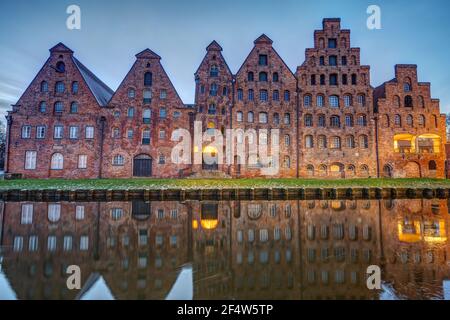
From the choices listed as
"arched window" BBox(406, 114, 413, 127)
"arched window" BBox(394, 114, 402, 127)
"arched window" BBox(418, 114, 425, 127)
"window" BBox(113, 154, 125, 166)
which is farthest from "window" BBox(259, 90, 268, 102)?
"arched window" BBox(418, 114, 425, 127)

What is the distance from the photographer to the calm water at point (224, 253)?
14.8 ft

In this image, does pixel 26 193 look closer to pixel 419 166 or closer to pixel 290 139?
pixel 290 139

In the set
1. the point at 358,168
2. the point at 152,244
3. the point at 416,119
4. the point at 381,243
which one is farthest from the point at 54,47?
the point at 416,119

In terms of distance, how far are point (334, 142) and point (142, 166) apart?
23313mm

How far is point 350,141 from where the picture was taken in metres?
30.1

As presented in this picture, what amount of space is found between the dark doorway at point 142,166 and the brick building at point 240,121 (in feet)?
0.37

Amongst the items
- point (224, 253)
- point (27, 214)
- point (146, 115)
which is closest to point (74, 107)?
point (146, 115)

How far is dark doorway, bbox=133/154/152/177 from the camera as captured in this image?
93.1ft

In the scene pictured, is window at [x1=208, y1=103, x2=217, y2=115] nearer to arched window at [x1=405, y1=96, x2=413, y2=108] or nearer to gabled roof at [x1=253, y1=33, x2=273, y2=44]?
gabled roof at [x1=253, y1=33, x2=273, y2=44]

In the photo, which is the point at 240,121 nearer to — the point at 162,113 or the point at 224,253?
the point at 162,113

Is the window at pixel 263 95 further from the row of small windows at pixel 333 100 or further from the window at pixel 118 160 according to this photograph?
the window at pixel 118 160

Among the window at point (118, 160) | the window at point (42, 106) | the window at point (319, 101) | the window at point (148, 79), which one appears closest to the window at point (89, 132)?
the window at point (118, 160)

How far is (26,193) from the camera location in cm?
1627
